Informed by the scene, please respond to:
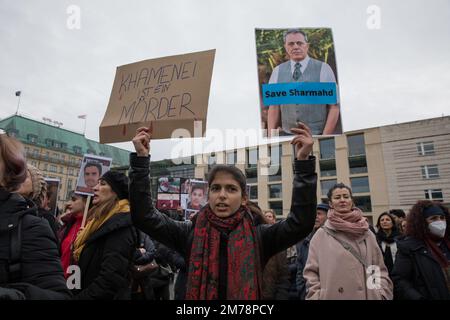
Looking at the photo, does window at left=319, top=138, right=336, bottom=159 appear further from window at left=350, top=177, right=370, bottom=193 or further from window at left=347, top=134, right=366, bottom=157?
window at left=350, top=177, right=370, bottom=193

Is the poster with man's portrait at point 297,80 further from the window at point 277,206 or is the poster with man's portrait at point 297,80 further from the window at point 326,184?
the window at point 277,206

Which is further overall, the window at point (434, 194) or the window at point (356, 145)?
the window at point (356, 145)

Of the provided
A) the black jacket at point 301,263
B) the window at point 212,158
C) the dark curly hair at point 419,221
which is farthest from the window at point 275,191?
the dark curly hair at point 419,221

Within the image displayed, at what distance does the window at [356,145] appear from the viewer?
35528 mm

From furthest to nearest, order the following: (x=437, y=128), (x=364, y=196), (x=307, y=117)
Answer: (x=364, y=196) < (x=437, y=128) < (x=307, y=117)

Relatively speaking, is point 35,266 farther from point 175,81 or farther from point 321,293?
point 321,293

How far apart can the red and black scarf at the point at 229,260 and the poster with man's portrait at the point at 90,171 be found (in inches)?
95.5

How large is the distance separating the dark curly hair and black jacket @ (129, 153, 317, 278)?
1.97 m

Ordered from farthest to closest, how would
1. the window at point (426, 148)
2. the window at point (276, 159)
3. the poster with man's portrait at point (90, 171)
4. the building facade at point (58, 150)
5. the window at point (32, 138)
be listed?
the building facade at point (58, 150) → the window at point (32, 138) → the window at point (276, 159) → the window at point (426, 148) → the poster with man's portrait at point (90, 171)

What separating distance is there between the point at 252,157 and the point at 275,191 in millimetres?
6004

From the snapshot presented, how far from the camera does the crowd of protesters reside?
133 centimetres

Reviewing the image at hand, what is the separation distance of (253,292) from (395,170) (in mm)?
36353

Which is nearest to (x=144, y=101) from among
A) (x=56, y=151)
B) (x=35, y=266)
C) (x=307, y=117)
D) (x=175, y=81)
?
(x=175, y=81)

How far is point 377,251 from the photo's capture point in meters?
2.67
